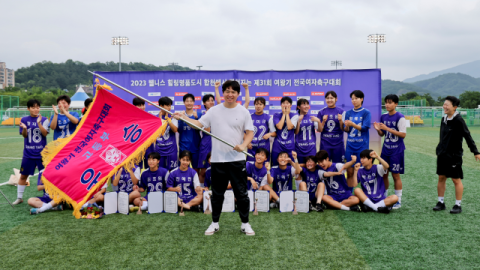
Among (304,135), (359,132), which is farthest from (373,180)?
(304,135)

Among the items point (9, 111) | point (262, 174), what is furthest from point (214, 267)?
point (9, 111)

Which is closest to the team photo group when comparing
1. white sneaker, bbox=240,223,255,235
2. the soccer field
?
white sneaker, bbox=240,223,255,235

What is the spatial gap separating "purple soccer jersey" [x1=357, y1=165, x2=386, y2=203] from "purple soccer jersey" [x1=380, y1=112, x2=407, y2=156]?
0.46m

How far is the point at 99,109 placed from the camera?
4.75 meters

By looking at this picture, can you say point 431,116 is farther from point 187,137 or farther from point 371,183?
point 187,137

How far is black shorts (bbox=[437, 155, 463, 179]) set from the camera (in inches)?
206

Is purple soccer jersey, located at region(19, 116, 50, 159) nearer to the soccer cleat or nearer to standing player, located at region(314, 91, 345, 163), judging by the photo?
standing player, located at region(314, 91, 345, 163)

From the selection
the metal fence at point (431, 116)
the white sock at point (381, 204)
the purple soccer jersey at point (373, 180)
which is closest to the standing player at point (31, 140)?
the purple soccer jersey at point (373, 180)

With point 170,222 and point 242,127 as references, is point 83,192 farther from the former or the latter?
point 242,127

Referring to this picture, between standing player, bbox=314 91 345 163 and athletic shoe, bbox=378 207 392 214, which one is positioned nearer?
athletic shoe, bbox=378 207 392 214

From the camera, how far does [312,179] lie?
5754 mm

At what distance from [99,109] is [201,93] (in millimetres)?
4177

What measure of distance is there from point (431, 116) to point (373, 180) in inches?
1310

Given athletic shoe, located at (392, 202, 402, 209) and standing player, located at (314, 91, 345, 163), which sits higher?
standing player, located at (314, 91, 345, 163)
